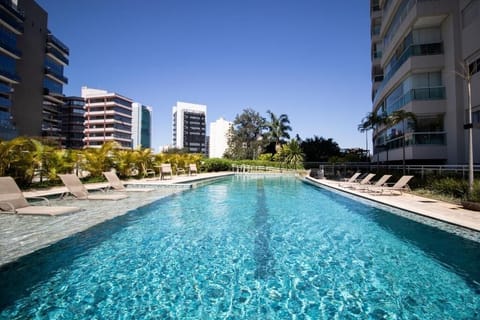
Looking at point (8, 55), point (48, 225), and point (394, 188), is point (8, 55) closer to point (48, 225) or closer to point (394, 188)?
point (48, 225)

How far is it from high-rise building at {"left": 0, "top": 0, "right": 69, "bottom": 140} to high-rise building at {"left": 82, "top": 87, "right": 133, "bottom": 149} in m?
31.7

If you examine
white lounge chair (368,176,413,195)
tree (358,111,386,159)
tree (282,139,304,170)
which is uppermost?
tree (358,111,386,159)

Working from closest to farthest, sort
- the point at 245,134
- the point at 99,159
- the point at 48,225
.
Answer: the point at 48,225 → the point at 99,159 → the point at 245,134

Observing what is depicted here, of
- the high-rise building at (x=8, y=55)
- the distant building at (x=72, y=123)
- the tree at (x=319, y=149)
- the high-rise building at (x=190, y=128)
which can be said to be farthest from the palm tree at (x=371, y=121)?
the high-rise building at (x=190, y=128)

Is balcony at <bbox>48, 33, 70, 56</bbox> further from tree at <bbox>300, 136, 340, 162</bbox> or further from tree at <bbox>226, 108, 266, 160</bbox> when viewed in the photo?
tree at <bbox>300, 136, 340, 162</bbox>

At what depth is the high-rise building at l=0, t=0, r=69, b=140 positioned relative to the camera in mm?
37375

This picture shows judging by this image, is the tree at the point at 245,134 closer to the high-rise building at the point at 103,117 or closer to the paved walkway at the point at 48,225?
the paved walkway at the point at 48,225

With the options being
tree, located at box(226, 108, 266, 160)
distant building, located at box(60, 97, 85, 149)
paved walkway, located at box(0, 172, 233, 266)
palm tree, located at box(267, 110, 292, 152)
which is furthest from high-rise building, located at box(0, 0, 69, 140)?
palm tree, located at box(267, 110, 292, 152)

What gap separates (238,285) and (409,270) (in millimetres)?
2685

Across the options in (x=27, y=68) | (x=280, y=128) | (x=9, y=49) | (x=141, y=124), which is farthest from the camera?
(x=141, y=124)

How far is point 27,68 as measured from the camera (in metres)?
43.3

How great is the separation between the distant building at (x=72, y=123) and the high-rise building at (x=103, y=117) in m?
10.6

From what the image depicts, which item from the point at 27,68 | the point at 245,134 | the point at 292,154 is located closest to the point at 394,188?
the point at 292,154

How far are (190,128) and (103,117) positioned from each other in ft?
165
